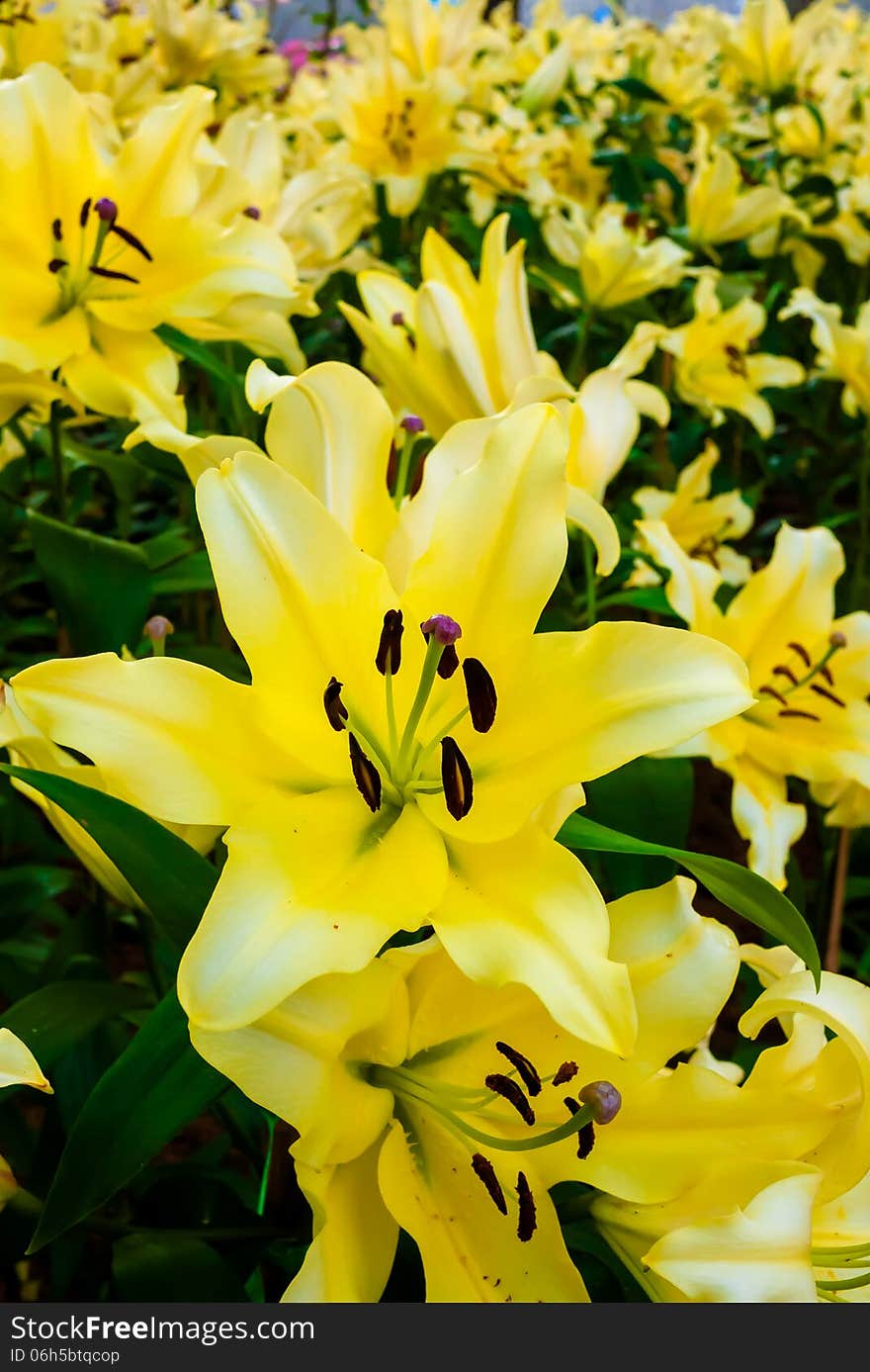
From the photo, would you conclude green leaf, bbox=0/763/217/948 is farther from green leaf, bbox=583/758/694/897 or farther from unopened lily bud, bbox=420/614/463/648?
green leaf, bbox=583/758/694/897

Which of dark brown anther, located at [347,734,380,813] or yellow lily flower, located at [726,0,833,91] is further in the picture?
yellow lily flower, located at [726,0,833,91]

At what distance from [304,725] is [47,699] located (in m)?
0.11

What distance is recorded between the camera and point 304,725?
1.89 ft

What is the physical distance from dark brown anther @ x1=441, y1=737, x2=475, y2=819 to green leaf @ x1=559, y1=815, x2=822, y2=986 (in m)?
0.06

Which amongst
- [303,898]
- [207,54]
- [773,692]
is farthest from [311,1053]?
[207,54]

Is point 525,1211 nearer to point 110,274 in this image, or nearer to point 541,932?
point 541,932

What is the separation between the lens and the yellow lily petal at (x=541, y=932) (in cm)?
48

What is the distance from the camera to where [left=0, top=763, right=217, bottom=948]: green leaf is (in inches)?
22.4

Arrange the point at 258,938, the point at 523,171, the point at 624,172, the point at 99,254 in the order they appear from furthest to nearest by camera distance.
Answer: the point at 624,172 → the point at 523,171 → the point at 99,254 → the point at 258,938

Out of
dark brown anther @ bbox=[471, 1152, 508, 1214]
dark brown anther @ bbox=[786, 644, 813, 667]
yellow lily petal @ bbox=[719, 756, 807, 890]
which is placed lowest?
yellow lily petal @ bbox=[719, 756, 807, 890]

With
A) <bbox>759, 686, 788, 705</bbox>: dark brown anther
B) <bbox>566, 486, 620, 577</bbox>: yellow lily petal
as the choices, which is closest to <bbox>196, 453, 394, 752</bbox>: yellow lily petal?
<bbox>566, 486, 620, 577</bbox>: yellow lily petal

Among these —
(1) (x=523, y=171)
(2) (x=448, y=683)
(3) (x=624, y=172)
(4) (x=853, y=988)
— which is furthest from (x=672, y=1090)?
(3) (x=624, y=172)

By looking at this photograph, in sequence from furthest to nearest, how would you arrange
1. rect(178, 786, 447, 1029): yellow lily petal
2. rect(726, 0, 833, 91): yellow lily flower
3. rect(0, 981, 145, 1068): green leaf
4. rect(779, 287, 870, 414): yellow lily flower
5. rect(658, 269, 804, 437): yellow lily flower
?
rect(726, 0, 833, 91): yellow lily flower → rect(658, 269, 804, 437): yellow lily flower → rect(779, 287, 870, 414): yellow lily flower → rect(0, 981, 145, 1068): green leaf → rect(178, 786, 447, 1029): yellow lily petal
